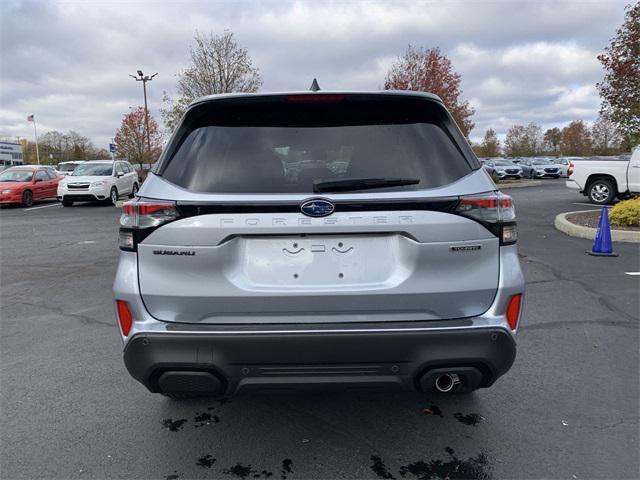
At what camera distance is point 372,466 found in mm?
2641

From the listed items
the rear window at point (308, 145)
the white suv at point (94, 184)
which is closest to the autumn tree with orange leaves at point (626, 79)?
the rear window at point (308, 145)

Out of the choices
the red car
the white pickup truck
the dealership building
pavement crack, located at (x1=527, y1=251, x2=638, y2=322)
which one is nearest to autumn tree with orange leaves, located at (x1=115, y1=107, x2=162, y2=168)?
the dealership building

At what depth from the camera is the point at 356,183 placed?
238 cm

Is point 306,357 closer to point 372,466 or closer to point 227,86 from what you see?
point 372,466

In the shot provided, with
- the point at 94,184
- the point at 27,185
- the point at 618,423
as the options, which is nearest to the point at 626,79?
the point at 618,423

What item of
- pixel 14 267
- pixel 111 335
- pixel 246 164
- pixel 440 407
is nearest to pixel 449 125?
pixel 246 164

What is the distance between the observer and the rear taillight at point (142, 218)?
237 centimetres

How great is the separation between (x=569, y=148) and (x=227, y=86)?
70.4 m

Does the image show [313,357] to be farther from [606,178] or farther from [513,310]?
[606,178]

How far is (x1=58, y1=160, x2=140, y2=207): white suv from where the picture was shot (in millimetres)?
19625

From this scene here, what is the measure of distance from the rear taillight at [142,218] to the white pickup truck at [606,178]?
1618 cm

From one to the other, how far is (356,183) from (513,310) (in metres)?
1.03

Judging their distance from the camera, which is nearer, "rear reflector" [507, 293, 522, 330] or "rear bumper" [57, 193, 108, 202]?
"rear reflector" [507, 293, 522, 330]

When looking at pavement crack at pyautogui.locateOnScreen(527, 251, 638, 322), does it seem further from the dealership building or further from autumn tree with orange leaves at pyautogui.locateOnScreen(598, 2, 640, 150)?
the dealership building
